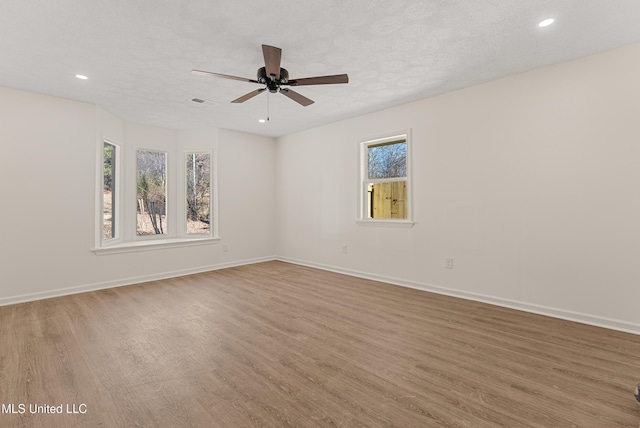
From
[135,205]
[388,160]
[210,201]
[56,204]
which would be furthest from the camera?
[210,201]

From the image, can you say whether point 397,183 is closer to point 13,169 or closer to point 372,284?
point 372,284

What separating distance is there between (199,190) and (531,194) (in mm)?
5513

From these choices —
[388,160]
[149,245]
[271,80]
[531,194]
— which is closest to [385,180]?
[388,160]

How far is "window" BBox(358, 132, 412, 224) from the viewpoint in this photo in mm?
4461

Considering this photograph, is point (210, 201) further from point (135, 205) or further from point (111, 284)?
point (111, 284)

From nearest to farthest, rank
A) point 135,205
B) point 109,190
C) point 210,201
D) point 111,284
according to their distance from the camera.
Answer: point 111,284, point 109,190, point 135,205, point 210,201

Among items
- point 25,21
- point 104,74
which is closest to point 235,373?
point 25,21

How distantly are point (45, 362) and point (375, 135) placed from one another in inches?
180

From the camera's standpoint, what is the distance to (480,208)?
11.9ft

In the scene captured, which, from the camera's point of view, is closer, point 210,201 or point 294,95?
point 294,95

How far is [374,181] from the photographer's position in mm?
4848

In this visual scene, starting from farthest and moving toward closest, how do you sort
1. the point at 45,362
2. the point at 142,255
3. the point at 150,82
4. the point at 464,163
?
the point at 142,255 → the point at 464,163 → the point at 150,82 → the point at 45,362

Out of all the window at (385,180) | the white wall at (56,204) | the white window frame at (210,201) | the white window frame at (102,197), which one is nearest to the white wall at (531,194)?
the window at (385,180)

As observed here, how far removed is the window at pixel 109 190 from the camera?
4.82 meters
